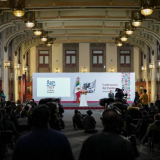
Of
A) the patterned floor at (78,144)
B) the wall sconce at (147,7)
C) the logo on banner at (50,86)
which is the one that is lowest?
the patterned floor at (78,144)

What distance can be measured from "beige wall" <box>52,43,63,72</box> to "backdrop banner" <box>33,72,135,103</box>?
5.95 metres

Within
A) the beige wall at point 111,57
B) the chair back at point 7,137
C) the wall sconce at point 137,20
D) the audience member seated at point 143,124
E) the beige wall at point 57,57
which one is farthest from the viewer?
the beige wall at point 57,57

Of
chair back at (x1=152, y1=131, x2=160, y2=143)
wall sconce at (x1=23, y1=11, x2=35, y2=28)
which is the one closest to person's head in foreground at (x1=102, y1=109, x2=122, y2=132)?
chair back at (x1=152, y1=131, x2=160, y2=143)

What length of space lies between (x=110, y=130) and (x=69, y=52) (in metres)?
29.3

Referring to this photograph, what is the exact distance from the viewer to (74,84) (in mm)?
25875

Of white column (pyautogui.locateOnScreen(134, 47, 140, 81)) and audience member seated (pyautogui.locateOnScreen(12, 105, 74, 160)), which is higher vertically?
white column (pyautogui.locateOnScreen(134, 47, 140, 81))

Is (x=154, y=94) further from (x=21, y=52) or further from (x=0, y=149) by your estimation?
(x=0, y=149)

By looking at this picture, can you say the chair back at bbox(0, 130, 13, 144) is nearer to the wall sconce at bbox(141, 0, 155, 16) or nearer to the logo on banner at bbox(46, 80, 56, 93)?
the wall sconce at bbox(141, 0, 155, 16)

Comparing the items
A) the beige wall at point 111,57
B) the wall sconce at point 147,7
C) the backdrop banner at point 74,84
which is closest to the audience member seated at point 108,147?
the wall sconce at point 147,7

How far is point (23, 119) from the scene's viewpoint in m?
9.46

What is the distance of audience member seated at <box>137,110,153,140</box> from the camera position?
336 inches

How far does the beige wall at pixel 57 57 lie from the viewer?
31594 millimetres

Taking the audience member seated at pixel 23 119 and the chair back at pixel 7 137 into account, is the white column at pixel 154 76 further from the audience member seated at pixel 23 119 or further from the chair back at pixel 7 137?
the chair back at pixel 7 137

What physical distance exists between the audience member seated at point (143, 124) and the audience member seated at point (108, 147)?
6064mm
